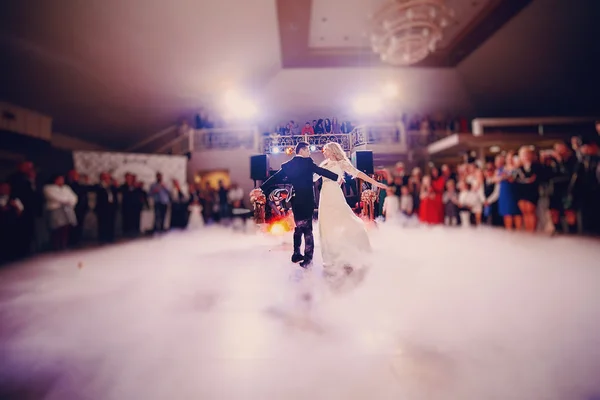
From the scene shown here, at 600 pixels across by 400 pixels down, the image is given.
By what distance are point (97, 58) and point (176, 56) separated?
169 cm

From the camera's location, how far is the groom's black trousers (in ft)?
6.37

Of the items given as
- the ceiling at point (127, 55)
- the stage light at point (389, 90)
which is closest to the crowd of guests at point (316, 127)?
the ceiling at point (127, 55)

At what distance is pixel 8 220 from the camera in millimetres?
4312

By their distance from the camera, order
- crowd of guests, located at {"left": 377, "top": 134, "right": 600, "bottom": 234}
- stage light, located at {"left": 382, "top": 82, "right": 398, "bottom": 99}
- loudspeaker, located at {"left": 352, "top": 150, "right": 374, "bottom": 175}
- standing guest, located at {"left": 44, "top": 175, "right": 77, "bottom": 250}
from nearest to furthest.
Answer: loudspeaker, located at {"left": 352, "top": 150, "right": 374, "bottom": 175} < crowd of guests, located at {"left": 377, "top": 134, "right": 600, "bottom": 234} < standing guest, located at {"left": 44, "top": 175, "right": 77, "bottom": 250} < stage light, located at {"left": 382, "top": 82, "right": 398, "bottom": 99}

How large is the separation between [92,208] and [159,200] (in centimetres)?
132

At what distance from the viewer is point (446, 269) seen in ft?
10.5

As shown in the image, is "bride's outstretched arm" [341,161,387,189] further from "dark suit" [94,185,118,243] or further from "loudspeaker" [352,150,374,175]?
"dark suit" [94,185,118,243]

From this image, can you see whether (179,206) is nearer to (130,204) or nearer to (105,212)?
(130,204)

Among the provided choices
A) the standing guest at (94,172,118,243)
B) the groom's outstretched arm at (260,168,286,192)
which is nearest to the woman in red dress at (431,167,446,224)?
the groom's outstretched arm at (260,168,286,192)

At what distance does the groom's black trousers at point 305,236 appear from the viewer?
1.94 metres

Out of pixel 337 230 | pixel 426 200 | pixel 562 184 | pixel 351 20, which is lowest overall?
pixel 337 230

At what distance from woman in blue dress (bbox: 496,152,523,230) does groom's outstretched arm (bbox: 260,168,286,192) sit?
5339 millimetres

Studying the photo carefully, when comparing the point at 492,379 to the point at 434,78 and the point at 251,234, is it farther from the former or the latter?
the point at 434,78

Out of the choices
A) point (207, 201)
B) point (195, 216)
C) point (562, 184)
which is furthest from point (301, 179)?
point (195, 216)
